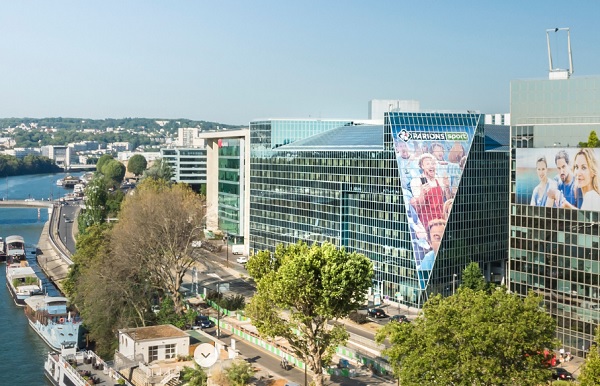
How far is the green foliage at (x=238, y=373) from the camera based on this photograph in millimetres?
55000

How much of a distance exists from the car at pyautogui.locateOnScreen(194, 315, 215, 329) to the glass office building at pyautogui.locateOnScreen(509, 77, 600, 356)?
2858 centimetres

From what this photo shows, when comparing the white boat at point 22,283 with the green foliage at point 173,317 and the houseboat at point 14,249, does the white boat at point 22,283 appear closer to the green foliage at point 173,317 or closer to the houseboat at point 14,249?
the houseboat at point 14,249

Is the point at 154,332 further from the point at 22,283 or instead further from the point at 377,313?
the point at 22,283

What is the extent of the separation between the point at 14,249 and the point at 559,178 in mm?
95802

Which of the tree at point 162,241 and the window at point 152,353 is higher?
the tree at point 162,241

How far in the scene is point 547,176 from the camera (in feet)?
220

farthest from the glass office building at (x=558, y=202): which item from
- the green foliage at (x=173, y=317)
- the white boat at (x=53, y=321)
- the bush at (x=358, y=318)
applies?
the white boat at (x=53, y=321)

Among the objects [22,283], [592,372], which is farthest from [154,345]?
[22,283]

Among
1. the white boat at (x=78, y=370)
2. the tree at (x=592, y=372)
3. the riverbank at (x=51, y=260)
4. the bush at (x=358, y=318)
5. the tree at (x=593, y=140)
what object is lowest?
the white boat at (x=78, y=370)

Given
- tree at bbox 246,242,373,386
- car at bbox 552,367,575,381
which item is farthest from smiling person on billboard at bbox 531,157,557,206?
tree at bbox 246,242,373,386

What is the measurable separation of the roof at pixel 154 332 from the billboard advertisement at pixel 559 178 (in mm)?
31544

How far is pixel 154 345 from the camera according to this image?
220 feet

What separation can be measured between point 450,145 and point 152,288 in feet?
111

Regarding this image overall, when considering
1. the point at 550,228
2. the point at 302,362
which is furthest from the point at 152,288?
the point at 550,228
